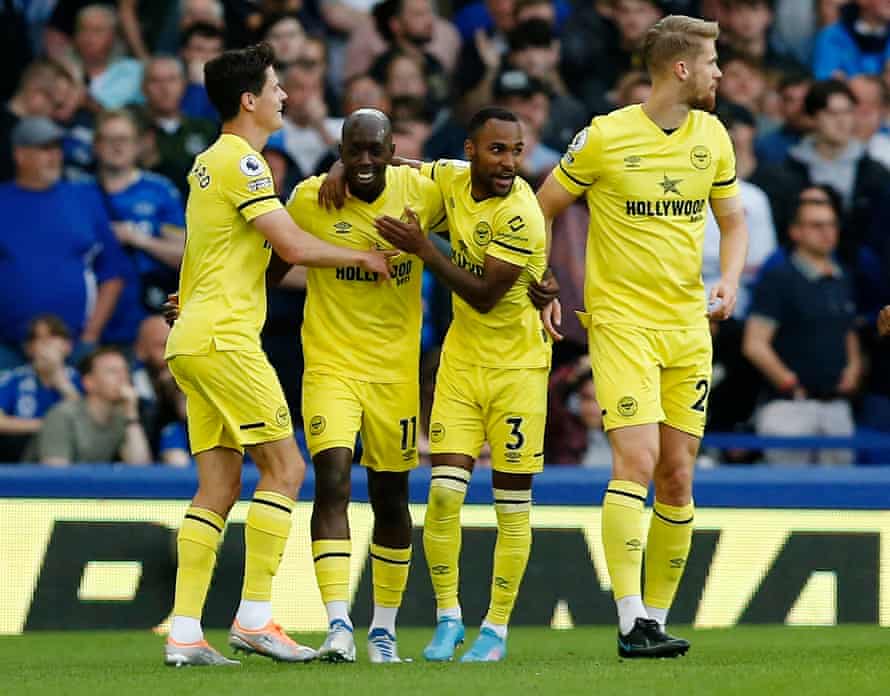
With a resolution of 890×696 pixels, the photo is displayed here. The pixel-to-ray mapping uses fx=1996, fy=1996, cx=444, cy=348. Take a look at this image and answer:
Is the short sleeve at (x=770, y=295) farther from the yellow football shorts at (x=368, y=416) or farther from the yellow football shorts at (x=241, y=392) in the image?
the yellow football shorts at (x=241, y=392)

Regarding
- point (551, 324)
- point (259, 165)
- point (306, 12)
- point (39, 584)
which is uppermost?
point (306, 12)

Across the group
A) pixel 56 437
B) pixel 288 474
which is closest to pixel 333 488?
pixel 288 474

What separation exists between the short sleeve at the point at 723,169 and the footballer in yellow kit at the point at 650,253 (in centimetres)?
3

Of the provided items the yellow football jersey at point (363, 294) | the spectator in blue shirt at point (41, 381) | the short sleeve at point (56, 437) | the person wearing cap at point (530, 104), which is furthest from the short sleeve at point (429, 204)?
the person wearing cap at point (530, 104)

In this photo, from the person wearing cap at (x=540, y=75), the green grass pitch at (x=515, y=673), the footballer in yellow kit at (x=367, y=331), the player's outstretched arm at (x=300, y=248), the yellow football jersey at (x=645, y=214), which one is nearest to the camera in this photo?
the green grass pitch at (x=515, y=673)

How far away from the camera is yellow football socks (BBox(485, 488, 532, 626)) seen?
8578 millimetres

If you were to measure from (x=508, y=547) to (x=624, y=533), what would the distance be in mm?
611

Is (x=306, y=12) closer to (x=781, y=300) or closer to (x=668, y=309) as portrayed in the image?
(x=781, y=300)

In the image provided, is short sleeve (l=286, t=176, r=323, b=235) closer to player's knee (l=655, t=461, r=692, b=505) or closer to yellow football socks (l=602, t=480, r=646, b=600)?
yellow football socks (l=602, t=480, r=646, b=600)

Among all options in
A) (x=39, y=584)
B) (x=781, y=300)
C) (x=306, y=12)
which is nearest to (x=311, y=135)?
(x=306, y=12)

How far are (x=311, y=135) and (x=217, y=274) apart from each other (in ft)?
17.2

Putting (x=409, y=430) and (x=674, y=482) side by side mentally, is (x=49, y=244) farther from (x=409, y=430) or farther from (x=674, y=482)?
(x=674, y=482)

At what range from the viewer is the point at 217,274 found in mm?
8172

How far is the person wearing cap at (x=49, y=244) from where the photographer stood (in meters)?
12.7
